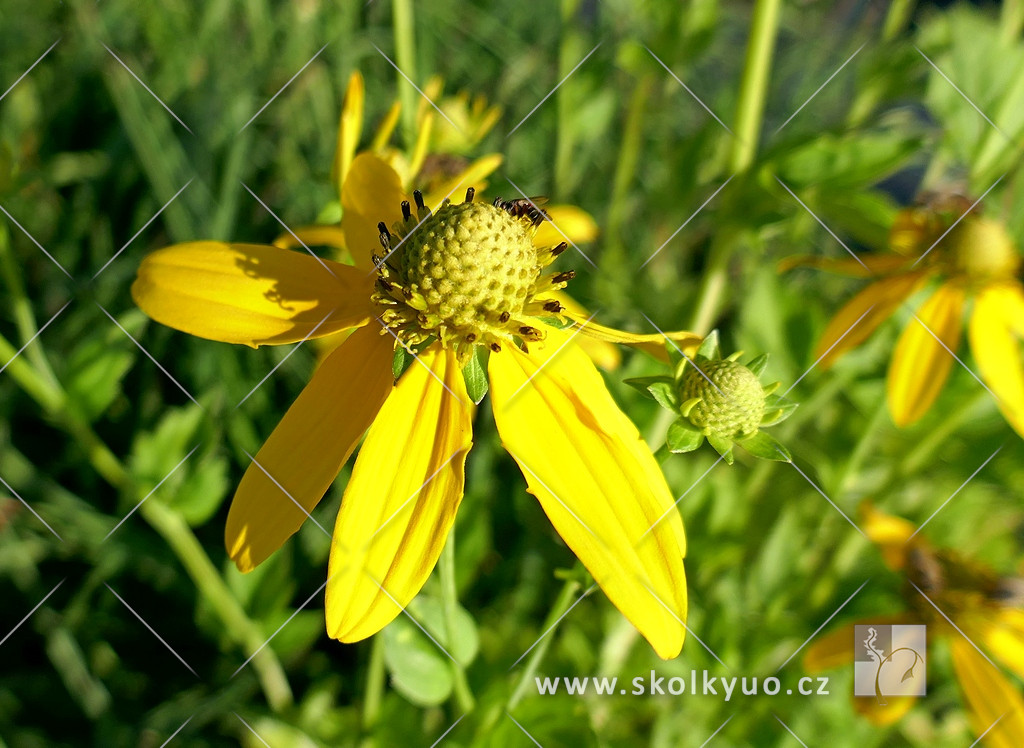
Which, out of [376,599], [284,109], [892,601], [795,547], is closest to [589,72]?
[284,109]

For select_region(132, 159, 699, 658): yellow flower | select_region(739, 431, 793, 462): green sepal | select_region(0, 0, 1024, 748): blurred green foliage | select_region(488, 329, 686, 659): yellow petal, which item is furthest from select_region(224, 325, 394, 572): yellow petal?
select_region(739, 431, 793, 462): green sepal

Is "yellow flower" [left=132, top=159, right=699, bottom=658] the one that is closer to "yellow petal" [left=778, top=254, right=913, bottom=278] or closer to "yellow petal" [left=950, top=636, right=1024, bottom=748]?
"yellow petal" [left=778, top=254, right=913, bottom=278]

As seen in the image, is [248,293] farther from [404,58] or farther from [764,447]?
[404,58]

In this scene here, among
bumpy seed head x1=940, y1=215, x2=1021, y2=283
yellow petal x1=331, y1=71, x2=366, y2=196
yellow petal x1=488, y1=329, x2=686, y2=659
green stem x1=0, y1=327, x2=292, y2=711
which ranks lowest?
green stem x1=0, y1=327, x2=292, y2=711

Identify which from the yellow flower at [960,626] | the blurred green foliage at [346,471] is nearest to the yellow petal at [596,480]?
the blurred green foliage at [346,471]

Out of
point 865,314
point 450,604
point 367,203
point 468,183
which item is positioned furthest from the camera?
point 865,314

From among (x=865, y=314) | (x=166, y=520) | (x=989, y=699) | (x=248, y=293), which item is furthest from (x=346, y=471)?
(x=989, y=699)
